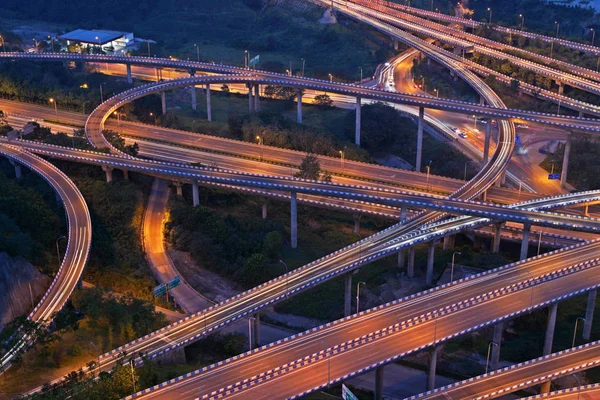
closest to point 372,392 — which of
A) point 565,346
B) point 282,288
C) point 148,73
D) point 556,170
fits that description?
point 282,288

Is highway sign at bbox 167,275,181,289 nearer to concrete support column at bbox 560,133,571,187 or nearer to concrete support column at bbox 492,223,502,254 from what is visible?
concrete support column at bbox 492,223,502,254

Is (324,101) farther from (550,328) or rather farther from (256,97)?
(550,328)

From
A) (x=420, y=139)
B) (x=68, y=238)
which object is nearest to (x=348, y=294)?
(x=68, y=238)

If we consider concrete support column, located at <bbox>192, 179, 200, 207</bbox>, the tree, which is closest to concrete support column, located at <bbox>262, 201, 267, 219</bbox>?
concrete support column, located at <bbox>192, 179, 200, 207</bbox>

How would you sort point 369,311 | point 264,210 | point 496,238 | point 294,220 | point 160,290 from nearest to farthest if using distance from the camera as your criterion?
point 369,311
point 160,290
point 496,238
point 294,220
point 264,210

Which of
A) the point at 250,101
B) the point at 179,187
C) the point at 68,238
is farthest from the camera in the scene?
the point at 250,101

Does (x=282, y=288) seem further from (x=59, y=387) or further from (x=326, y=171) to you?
(x=326, y=171)
